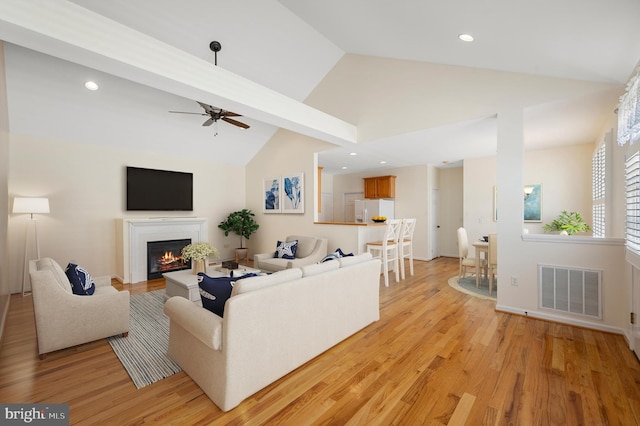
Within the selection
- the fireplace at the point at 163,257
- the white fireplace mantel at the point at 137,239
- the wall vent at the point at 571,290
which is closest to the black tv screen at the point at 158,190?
the white fireplace mantel at the point at 137,239

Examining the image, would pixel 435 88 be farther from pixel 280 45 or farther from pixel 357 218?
pixel 357 218

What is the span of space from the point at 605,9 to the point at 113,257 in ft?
24.1

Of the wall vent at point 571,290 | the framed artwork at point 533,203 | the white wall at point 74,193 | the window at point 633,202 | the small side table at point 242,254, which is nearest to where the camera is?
the window at point 633,202

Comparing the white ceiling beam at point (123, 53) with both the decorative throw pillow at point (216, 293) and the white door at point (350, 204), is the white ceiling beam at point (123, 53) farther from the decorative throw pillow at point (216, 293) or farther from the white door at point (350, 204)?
the white door at point (350, 204)

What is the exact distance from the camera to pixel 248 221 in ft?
23.1

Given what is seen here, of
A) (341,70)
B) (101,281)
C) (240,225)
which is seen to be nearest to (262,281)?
(101,281)

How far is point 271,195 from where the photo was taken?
6.86 m

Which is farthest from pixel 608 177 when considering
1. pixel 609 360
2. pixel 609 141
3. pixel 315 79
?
pixel 315 79

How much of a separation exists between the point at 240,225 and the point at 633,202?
21.4 ft

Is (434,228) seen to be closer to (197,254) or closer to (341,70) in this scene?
(341,70)

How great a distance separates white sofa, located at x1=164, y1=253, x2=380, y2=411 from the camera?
5.94 ft

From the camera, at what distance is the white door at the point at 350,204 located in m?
8.68

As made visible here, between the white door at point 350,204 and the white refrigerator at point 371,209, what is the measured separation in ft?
1.85

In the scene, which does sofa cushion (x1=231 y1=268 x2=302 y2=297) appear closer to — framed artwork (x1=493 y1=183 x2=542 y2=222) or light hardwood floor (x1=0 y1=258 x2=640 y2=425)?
light hardwood floor (x1=0 y1=258 x2=640 y2=425)
